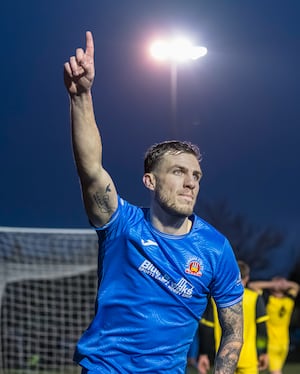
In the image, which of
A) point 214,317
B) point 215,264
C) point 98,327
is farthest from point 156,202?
point 214,317

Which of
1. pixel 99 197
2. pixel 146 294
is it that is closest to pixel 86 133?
pixel 99 197

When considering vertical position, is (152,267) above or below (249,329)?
above

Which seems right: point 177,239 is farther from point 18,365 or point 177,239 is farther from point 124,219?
point 18,365

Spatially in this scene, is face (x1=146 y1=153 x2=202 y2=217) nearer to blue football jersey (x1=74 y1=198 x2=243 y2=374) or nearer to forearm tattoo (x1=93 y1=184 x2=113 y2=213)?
blue football jersey (x1=74 y1=198 x2=243 y2=374)

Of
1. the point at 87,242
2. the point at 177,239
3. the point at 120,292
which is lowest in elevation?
the point at 87,242

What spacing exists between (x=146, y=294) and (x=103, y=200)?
52 centimetres

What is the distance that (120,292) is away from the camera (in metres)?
3.78

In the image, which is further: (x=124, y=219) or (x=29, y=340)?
(x=29, y=340)

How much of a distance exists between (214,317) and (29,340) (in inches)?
313

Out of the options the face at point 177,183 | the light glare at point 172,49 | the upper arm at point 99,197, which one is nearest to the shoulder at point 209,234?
the face at point 177,183

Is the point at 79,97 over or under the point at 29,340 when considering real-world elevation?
over

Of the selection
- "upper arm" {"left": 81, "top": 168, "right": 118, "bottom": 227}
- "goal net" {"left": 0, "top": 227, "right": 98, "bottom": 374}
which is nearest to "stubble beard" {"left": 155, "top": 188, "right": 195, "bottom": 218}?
"upper arm" {"left": 81, "top": 168, "right": 118, "bottom": 227}

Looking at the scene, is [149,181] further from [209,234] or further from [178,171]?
[209,234]

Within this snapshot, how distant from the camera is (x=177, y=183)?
386 centimetres
